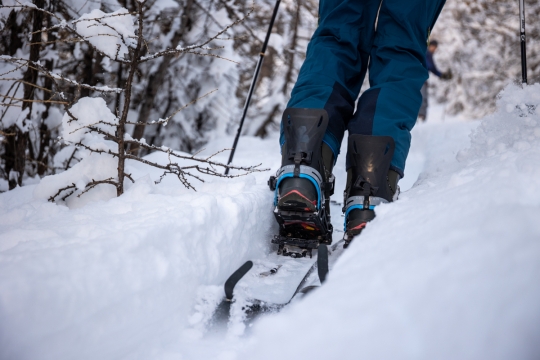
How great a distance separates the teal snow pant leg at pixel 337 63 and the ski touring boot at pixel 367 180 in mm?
199

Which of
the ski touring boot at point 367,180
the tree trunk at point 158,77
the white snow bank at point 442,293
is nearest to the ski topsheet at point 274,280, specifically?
the ski touring boot at point 367,180

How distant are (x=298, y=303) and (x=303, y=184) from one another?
65 cm

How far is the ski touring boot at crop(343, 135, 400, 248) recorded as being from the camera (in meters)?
1.54

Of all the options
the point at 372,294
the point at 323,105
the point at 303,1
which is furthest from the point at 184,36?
the point at 372,294

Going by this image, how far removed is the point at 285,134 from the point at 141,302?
0.95m

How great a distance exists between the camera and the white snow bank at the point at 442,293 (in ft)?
2.03

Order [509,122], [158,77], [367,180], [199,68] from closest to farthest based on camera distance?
[367,180] < [509,122] < [158,77] < [199,68]

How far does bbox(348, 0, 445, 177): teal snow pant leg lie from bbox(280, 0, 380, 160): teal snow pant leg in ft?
0.30

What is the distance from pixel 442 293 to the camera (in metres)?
0.67

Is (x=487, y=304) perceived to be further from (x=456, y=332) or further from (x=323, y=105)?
(x=323, y=105)

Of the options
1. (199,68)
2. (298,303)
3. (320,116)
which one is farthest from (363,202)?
(199,68)

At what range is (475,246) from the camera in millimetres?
718

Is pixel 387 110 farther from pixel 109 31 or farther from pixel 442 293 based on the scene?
pixel 109 31

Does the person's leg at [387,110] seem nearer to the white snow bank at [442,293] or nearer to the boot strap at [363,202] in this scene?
the boot strap at [363,202]
